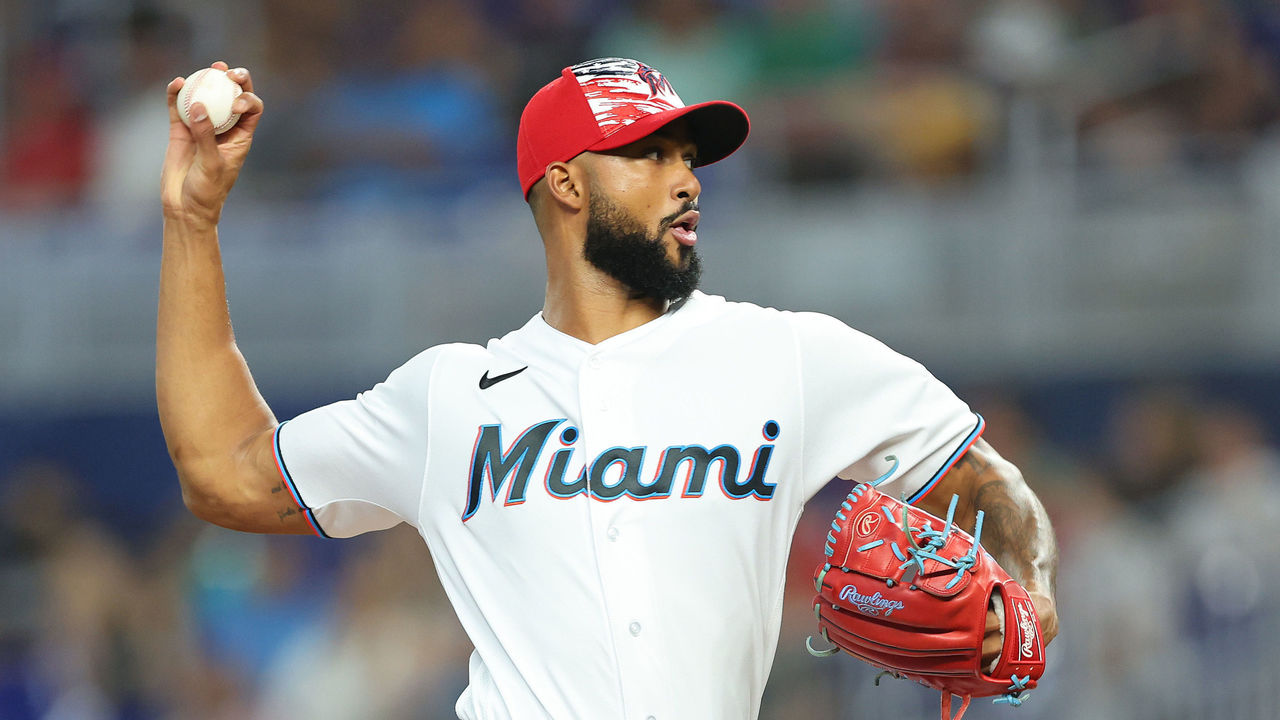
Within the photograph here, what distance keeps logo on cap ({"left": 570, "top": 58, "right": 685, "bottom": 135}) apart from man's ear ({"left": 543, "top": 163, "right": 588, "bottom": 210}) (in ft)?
0.42

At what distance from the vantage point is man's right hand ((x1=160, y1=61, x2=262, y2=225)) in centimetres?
359

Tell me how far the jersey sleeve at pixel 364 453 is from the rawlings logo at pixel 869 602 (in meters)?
0.89

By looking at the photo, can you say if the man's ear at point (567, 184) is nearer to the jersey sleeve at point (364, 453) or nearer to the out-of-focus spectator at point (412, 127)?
the jersey sleeve at point (364, 453)

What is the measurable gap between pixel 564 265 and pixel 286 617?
504cm

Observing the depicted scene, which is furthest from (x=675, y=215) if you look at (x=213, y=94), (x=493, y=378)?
(x=213, y=94)

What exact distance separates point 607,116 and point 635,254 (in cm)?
29

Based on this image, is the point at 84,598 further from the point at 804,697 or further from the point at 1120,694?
the point at 1120,694

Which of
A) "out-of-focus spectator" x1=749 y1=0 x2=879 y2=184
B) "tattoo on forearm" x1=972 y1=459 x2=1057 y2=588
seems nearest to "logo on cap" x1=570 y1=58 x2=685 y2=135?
"tattoo on forearm" x1=972 y1=459 x2=1057 y2=588

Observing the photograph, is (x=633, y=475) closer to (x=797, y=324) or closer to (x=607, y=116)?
(x=797, y=324)

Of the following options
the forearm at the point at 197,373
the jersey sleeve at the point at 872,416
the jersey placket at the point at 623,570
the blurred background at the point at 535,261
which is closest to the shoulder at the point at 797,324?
the jersey sleeve at the point at 872,416

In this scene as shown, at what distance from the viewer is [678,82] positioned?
28.8 feet

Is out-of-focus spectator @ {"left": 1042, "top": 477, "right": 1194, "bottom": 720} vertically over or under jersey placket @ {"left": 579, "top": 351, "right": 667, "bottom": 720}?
under

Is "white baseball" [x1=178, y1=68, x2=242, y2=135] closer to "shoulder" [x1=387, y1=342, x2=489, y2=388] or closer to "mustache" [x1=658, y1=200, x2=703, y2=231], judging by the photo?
"shoulder" [x1=387, y1=342, x2=489, y2=388]

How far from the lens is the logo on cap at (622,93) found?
3.43 meters
